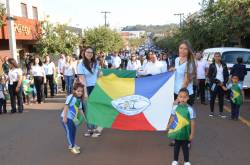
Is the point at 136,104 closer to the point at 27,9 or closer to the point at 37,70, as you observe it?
the point at 37,70

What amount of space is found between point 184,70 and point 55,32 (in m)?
22.4

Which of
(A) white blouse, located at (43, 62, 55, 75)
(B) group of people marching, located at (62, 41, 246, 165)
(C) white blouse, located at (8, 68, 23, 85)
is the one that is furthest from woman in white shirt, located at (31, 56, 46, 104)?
(B) group of people marching, located at (62, 41, 246, 165)

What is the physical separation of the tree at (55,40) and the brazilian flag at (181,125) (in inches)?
866

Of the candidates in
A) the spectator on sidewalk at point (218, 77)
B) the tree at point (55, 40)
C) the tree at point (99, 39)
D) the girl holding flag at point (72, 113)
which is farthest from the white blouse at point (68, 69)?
the tree at point (99, 39)

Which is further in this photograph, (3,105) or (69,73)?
(69,73)

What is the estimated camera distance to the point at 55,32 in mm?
28547

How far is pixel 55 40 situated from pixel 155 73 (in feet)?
58.1

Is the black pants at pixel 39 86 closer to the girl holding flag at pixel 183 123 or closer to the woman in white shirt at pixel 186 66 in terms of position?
the woman in white shirt at pixel 186 66

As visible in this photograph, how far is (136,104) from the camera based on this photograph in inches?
288

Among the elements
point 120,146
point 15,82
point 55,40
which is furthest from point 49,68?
point 55,40

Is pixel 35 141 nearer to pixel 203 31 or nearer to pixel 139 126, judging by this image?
pixel 139 126

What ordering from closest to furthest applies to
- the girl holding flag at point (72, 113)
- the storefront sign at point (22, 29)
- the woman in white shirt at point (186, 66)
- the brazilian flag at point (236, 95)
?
the woman in white shirt at point (186, 66), the girl holding flag at point (72, 113), the brazilian flag at point (236, 95), the storefront sign at point (22, 29)

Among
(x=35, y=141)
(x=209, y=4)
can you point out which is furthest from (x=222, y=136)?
(x=209, y=4)

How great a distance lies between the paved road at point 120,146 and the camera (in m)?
6.84
